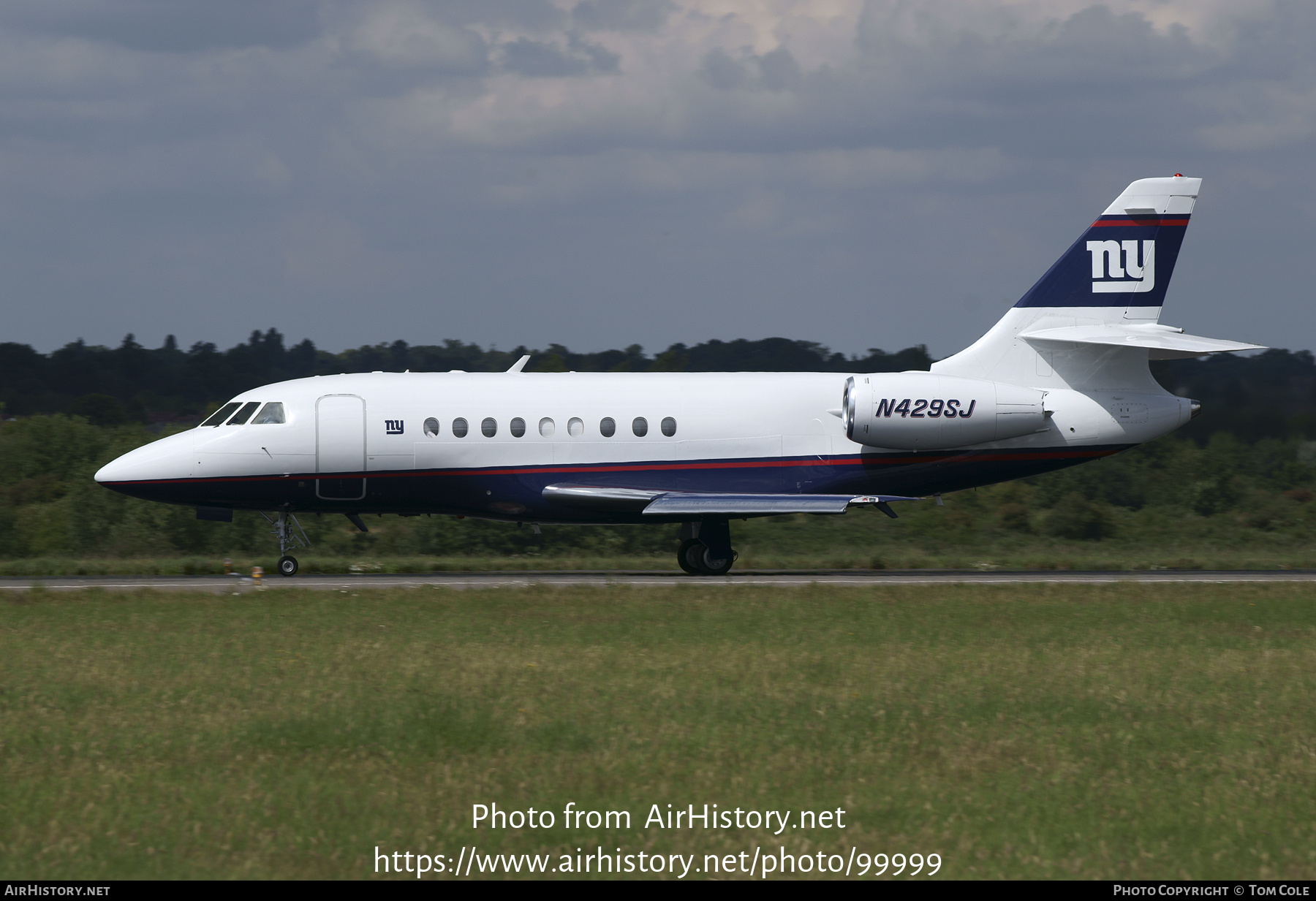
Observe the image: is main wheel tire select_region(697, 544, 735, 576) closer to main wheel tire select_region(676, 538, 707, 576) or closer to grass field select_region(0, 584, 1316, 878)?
main wheel tire select_region(676, 538, 707, 576)

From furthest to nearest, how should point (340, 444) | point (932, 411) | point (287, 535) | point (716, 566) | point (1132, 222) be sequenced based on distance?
point (1132, 222) → point (716, 566) → point (287, 535) → point (932, 411) → point (340, 444)

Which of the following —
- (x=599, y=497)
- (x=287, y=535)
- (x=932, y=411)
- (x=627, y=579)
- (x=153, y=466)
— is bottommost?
(x=627, y=579)

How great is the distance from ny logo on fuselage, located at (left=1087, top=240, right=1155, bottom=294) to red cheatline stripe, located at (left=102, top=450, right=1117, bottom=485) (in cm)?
340

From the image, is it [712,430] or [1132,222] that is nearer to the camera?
[712,430]

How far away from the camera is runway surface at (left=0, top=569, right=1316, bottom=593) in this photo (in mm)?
23469

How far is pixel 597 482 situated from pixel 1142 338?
1109 cm

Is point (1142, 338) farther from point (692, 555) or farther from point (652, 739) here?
point (652, 739)

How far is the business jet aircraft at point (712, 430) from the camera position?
25594mm

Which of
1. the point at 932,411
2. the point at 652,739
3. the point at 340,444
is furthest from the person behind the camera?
the point at 932,411

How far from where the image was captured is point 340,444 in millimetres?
25578

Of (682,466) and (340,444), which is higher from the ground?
(340,444)

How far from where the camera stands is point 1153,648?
16.1 metres

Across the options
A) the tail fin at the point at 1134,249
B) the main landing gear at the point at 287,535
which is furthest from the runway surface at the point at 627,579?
the tail fin at the point at 1134,249

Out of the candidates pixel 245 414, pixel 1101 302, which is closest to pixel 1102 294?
pixel 1101 302
